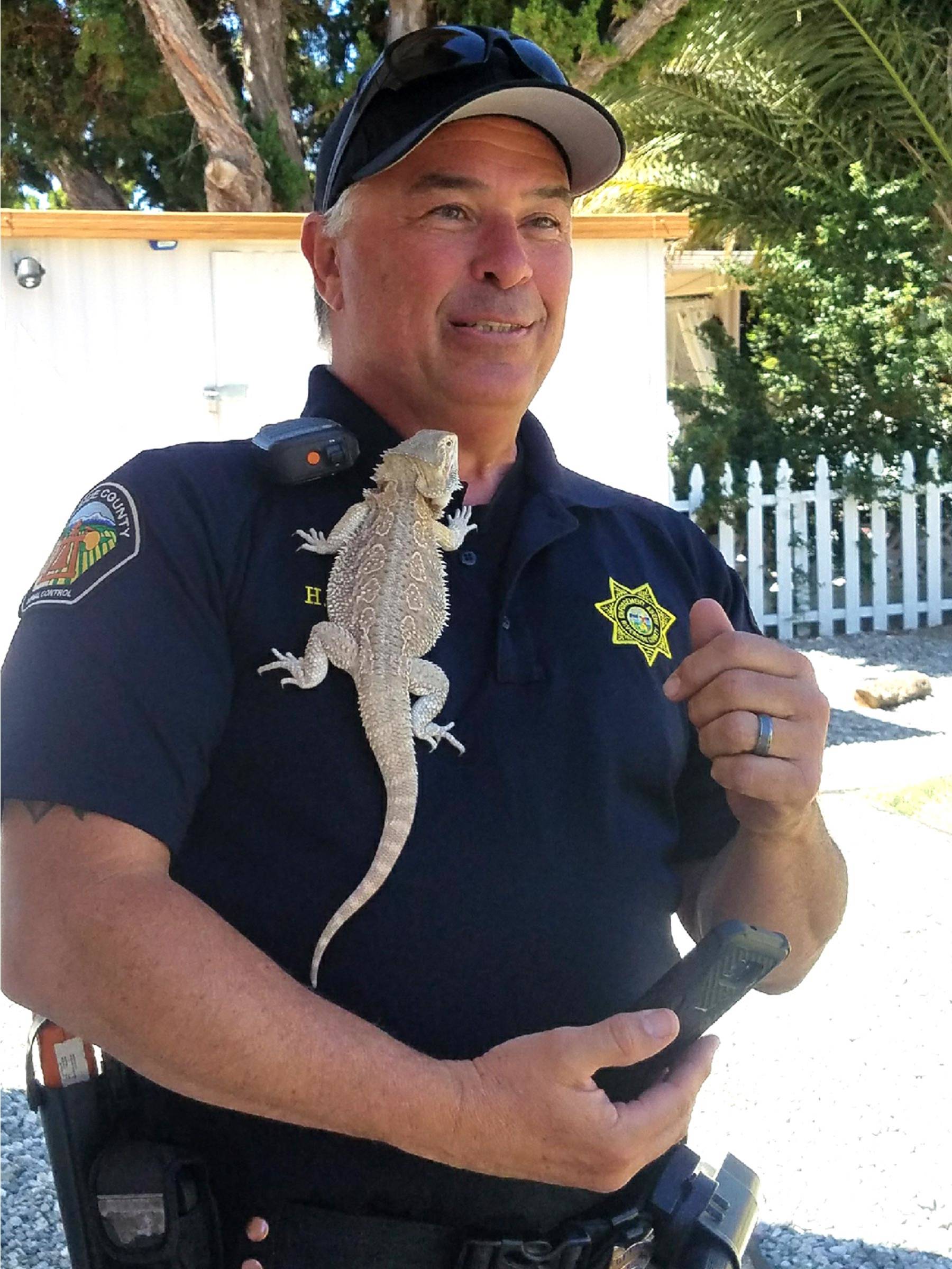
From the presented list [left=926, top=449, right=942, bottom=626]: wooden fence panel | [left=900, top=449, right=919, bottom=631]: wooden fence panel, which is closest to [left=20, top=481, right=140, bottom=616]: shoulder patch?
[left=900, top=449, right=919, bottom=631]: wooden fence panel

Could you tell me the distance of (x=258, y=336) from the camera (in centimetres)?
981

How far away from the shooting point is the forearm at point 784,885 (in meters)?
1.99

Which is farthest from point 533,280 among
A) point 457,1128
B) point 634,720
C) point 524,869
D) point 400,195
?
point 457,1128

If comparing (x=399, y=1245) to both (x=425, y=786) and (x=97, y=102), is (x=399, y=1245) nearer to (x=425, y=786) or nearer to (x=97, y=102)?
(x=425, y=786)

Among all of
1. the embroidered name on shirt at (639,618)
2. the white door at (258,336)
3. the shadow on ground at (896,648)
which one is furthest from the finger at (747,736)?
the shadow on ground at (896,648)

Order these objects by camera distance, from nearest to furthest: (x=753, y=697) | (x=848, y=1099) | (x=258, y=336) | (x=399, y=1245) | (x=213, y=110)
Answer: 1. (x=399, y=1245)
2. (x=753, y=697)
3. (x=848, y=1099)
4. (x=258, y=336)
5. (x=213, y=110)

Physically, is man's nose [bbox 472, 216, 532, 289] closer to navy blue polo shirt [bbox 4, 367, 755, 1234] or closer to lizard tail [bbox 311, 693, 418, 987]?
navy blue polo shirt [bbox 4, 367, 755, 1234]

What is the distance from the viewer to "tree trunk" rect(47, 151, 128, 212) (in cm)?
1631

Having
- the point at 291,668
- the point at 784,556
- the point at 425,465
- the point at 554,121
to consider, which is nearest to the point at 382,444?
the point at 425,465

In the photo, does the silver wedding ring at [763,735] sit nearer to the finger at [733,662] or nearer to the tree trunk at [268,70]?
the finger at [733,662]

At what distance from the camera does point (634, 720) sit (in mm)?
1918

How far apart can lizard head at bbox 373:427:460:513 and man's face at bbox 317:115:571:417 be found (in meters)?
0.16

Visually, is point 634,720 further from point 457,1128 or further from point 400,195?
point 400,195

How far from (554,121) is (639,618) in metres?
0.87
